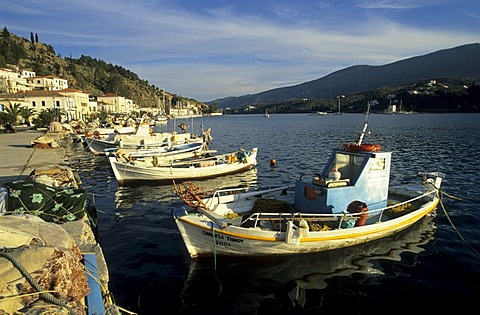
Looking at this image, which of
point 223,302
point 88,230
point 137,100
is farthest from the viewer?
point 137,100

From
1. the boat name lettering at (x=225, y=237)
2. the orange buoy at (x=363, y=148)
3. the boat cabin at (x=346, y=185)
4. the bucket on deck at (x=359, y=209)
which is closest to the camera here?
the boat name lettering at (x=225, y=237)

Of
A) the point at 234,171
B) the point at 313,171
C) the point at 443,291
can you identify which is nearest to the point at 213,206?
the point at 443,291

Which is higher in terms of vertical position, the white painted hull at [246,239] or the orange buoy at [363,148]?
the orange buoy at [363,148]

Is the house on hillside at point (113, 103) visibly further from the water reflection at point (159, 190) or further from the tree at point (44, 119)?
the water reflection at point (159, 190)

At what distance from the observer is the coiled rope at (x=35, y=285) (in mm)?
4566

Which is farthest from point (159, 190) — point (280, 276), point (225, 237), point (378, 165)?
point (378, 165)

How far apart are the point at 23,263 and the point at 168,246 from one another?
761 centimetres

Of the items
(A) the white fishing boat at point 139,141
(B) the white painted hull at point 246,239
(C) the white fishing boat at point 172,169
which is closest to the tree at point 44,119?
(A) the white fishing boat at point 139,141

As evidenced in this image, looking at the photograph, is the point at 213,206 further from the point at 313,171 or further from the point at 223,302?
the point at 313,171

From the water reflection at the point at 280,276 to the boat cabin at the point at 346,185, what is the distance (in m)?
1.65

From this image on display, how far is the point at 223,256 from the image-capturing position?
10703 millimetres

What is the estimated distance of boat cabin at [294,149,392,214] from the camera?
11.8m

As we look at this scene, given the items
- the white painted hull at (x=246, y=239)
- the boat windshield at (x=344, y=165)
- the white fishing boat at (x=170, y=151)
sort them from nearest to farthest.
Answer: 1. the white painted hull at (x=246, y=239)
2. the boat windshield at (x=344, y=165)
3. the white fishing boat at (x=170, y=151)

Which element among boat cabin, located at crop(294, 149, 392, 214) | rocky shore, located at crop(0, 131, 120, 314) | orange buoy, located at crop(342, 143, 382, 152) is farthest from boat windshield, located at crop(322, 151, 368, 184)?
rocky shore, located at crop(0, 131, 120, 314)
